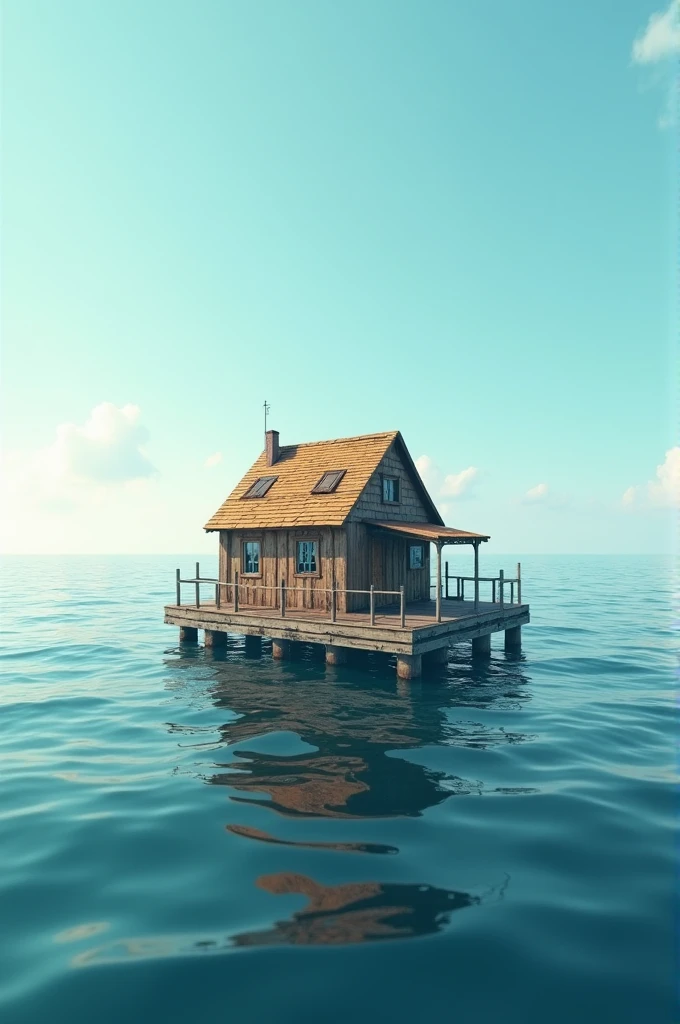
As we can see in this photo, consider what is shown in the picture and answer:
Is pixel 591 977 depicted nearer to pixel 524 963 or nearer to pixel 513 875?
pixel 524 963

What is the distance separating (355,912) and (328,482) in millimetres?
16452

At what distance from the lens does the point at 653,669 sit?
21.0 metres

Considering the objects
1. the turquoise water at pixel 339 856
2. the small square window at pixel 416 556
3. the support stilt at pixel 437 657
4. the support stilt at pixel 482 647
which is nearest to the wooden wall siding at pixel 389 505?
the small square window at pixel 416 556

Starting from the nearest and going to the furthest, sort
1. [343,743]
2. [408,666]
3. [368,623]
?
[343,743]
[408,666]
[368,623]

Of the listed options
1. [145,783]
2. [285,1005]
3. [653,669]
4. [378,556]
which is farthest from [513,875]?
[653,669]

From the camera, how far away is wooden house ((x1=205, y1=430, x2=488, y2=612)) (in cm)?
2038

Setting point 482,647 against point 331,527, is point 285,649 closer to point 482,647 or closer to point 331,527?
point 331,527

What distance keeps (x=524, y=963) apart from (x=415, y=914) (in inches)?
47.5

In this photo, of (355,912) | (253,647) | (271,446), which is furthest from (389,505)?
(355,912)

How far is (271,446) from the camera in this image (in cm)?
2588

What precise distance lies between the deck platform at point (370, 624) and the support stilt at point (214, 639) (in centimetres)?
14

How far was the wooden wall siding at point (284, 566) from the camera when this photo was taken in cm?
2033

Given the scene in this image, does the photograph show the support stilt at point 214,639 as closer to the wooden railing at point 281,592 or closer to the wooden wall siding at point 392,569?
the wooden railing at point 281,592

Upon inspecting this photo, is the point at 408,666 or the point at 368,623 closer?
the point at 408,666
